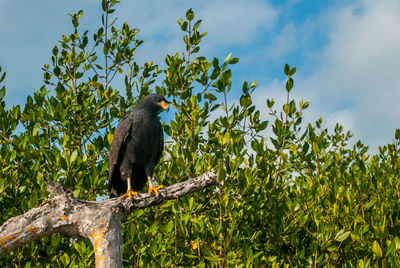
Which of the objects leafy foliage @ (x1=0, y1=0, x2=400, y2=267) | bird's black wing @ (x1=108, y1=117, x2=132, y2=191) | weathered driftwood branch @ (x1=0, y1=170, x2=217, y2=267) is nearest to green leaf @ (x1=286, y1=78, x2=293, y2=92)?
leafy foliage @ (x1=0, y1=0, x2=400, y2=267)

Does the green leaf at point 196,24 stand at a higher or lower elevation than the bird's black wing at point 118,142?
higher

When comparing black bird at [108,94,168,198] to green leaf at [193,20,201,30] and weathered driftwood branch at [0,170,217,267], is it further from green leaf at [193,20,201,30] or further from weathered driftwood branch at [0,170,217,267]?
green leaf at [193,20,201,30]

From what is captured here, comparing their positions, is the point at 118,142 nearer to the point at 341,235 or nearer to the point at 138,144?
the point at 138,144

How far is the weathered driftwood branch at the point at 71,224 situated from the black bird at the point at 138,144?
0.99 m

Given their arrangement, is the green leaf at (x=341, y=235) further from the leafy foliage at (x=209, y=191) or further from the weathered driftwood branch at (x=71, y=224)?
the weathered driftwood branch at (x=71, y=224)

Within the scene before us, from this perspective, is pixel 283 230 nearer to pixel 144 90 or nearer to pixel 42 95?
pixel 144 90

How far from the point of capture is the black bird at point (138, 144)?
5.75m

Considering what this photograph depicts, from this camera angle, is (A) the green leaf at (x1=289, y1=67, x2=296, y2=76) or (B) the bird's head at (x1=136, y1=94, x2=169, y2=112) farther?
(B) the bird's head at (x1=136, y1=94, x2=169, y2=112)

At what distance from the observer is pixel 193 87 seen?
20.9ft

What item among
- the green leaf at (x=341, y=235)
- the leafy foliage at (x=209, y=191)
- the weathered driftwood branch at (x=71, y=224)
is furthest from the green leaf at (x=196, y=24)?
the green leaf at (x=341, y=235)

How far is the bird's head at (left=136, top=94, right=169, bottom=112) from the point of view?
19.8ft

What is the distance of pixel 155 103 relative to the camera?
6.07 meters

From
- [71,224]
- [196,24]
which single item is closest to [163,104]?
[196,24]

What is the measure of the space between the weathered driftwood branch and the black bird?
38.9 inches
